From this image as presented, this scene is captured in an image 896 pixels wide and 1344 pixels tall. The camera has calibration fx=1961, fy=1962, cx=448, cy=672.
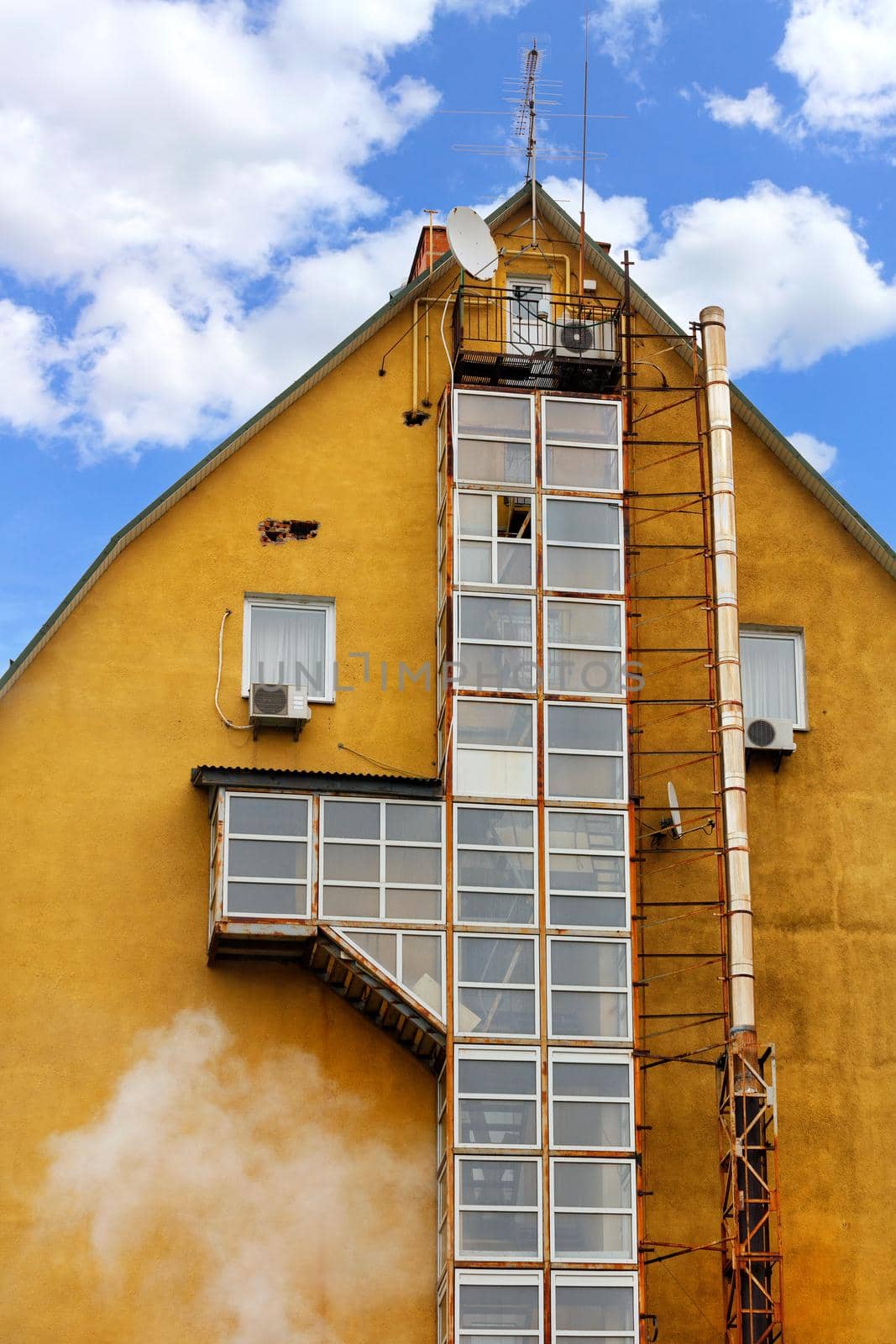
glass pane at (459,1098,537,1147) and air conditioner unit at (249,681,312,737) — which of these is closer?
glass pane at (459,1098,537,1147)

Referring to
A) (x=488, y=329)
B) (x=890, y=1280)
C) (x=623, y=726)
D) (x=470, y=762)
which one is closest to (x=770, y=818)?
(x=623, y=726)

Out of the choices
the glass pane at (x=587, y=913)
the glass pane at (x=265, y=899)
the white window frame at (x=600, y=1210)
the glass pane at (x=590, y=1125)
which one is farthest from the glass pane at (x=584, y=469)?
the white window frame at (x=600, y=1210)

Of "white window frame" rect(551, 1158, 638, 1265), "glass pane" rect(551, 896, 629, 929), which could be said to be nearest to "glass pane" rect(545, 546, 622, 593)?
"glass pane" rect(551, 896, 629, 929)

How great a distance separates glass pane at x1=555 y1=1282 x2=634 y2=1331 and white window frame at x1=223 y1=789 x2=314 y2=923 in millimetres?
5293

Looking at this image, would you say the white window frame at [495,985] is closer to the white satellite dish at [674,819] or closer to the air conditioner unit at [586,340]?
the white satellite dish at [674,819]

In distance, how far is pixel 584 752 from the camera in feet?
80.7

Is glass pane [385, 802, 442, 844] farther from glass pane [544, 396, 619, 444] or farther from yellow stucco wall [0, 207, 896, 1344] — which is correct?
glass pane [544, 396, 619, 444]

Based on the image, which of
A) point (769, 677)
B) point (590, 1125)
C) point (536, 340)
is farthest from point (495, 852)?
point (536, 340)

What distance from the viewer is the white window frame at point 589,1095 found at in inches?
906

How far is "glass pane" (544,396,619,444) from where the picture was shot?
26.1 metres

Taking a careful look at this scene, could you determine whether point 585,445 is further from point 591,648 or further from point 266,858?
point 266,858

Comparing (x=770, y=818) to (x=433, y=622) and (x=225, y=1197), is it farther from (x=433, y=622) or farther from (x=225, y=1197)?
(x=225, y=1197)

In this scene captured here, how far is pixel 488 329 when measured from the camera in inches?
1088

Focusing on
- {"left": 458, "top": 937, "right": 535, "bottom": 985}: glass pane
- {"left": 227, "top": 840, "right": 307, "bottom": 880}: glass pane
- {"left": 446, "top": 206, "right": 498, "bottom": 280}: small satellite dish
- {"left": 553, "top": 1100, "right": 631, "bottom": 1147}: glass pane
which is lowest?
{"left": 553, "top": 1100, "right": 631, "bottom": 1147}: glass pane
